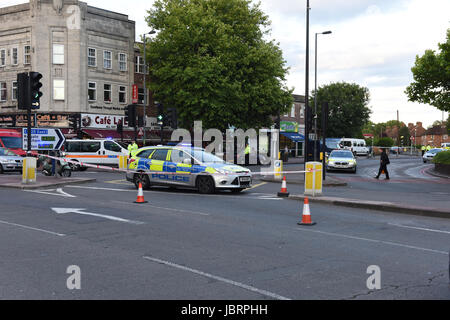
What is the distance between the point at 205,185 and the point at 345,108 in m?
60.1

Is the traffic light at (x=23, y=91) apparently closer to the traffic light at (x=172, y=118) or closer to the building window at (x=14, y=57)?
the traffic light at (x=172, y=118)

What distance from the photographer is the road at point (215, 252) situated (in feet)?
18.2

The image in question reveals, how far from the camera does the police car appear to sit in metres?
16.3

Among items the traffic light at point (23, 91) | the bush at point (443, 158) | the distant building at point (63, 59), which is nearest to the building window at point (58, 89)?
the distant building at point (63, 59)

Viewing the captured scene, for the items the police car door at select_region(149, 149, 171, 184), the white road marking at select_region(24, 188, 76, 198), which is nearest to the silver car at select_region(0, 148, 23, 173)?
the white road marking at select_region(24, 188, 76, 198)

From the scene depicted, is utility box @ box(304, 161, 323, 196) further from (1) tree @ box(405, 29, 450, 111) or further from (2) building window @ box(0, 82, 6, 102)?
(2) building window @ box(0, 82, 6, 102)

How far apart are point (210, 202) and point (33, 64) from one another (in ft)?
101

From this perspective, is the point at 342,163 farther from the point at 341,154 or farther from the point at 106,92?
the point at 106,92

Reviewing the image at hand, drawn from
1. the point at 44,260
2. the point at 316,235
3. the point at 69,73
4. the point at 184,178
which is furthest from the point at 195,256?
the point at 69,73

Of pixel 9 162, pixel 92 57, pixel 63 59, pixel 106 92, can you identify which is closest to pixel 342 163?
pixel 9 162

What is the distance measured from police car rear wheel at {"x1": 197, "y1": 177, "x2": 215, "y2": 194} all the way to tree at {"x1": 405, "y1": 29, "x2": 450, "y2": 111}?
1780 cm

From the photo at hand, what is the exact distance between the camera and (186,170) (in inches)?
660

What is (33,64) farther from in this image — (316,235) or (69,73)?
(316,235)
